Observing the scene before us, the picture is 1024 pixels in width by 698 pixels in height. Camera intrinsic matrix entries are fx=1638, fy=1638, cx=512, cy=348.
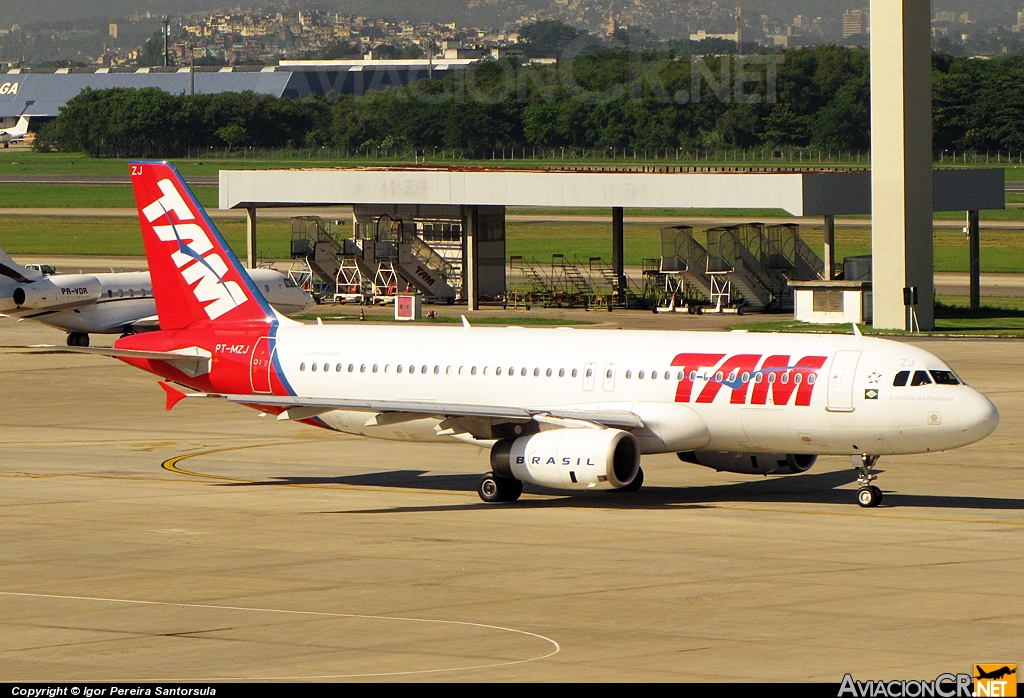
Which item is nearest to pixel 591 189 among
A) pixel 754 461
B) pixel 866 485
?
pixel 754 461

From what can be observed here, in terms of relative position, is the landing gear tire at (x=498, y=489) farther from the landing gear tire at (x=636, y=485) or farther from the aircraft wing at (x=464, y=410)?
the landing gear tire at (x=636, y=485)

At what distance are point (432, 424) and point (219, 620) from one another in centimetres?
1441

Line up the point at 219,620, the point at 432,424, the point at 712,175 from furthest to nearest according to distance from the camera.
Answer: the point at 712,175
the point at 432,424
the point at 219,620

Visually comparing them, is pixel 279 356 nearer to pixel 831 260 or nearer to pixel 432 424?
pixel 432 424

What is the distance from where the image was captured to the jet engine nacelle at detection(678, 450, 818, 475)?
3978 cm

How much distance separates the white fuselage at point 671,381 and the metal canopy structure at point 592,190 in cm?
4668

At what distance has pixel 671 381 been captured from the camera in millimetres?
38656

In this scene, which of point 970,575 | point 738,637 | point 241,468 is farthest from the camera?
point 241,468

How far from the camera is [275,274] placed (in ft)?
272

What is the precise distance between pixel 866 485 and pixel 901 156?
4760 cm

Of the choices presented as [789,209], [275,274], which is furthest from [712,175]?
[275,274]

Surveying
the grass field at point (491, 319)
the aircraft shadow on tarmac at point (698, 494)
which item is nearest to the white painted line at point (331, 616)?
the aircraft shadow on tarmac at point (698, 494)

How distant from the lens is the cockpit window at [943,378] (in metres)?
36.6

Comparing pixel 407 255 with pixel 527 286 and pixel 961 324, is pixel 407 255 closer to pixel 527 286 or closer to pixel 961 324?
pixel 527 286
